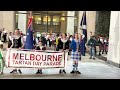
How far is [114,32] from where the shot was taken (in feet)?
56.8

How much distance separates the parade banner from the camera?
12.4 meters

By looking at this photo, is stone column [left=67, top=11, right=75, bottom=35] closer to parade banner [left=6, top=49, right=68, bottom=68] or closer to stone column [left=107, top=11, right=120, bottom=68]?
stone column [left=107, top=11, right=120, bottom=68]

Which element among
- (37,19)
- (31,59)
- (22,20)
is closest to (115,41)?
(31,59)

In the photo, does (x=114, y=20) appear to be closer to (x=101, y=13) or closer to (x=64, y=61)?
(x=64, y=61)

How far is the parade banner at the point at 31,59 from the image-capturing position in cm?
1237

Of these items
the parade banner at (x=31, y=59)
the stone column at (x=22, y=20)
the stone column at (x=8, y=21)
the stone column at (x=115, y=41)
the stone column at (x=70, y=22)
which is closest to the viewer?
the parade banner at (x=31, y=59)

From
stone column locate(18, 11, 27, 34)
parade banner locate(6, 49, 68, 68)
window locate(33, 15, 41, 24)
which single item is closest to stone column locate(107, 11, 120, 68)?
parade banner locate(6, 49, 68, 68)

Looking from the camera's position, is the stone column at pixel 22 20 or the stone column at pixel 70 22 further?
the stone column at pixel 70 22

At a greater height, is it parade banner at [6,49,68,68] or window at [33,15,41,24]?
window at [33,15,41,24]

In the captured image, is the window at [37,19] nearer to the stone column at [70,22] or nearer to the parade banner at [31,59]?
the stone column at [70,22]

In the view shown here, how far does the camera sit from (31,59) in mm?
12414

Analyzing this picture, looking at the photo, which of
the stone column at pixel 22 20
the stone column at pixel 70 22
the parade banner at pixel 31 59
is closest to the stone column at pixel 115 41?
the parade banner at pixel 31 59

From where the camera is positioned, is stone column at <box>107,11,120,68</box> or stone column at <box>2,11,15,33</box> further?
stone column at <box>2,11,15,33</box>

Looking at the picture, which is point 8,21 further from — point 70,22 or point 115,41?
point 115,41
